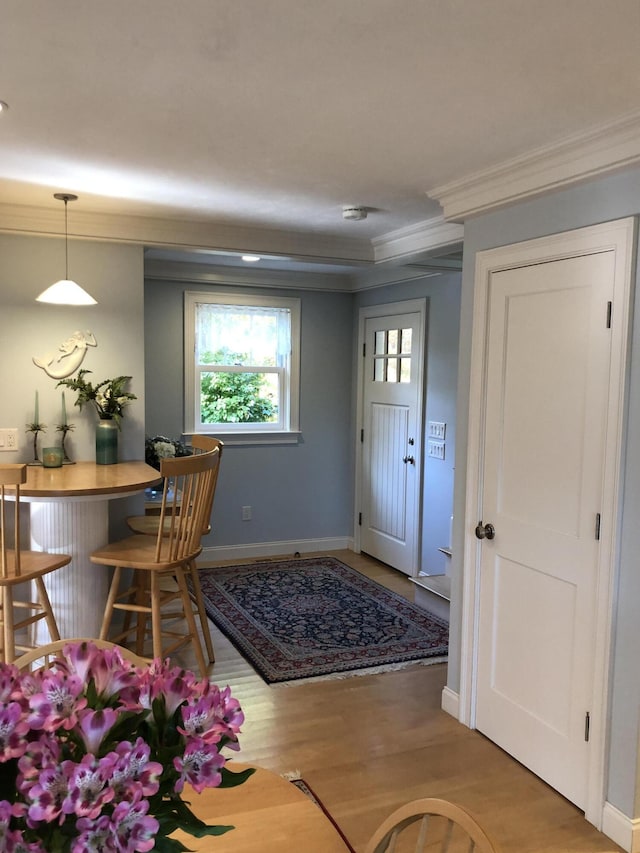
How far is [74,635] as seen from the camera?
335 cm

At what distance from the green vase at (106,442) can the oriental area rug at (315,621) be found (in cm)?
121

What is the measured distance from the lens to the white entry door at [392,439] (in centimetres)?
514

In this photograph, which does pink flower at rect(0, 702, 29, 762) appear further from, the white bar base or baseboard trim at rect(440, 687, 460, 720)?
baseboard trim at rect(440, 687, 460, 720)

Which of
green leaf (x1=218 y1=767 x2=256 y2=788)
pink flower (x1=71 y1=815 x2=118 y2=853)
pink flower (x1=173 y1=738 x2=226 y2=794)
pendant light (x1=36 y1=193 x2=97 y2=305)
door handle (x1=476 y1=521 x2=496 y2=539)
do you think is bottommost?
door handle (x1=476 y1=521 x2=496 y2=539)

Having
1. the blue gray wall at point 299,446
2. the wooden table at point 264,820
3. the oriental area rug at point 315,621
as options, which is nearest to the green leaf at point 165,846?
the wooden table at point 264,820

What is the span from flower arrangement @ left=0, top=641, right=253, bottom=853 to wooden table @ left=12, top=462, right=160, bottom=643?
2.30 metres

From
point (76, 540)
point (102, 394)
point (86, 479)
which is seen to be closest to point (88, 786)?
point (86, 479)

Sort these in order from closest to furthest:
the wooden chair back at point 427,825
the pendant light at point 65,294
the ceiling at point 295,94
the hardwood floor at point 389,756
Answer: the wooden chair back at point 427,825
the ceiling at point 295,94
the hardwood floor at point 389,756
the pendant light at point 65,294

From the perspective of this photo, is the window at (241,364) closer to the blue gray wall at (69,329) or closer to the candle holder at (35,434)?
the blue gray wall at (69,329)

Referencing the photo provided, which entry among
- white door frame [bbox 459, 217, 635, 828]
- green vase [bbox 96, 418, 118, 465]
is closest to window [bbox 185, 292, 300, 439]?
green vase [bbox 96, 418, 118, 465]

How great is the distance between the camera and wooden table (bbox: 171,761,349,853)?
117 cm

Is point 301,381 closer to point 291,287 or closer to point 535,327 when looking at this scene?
point 291,287

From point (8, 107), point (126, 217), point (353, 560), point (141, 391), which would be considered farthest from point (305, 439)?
point (8, 107)

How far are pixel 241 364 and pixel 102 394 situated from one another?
76.5 inches
